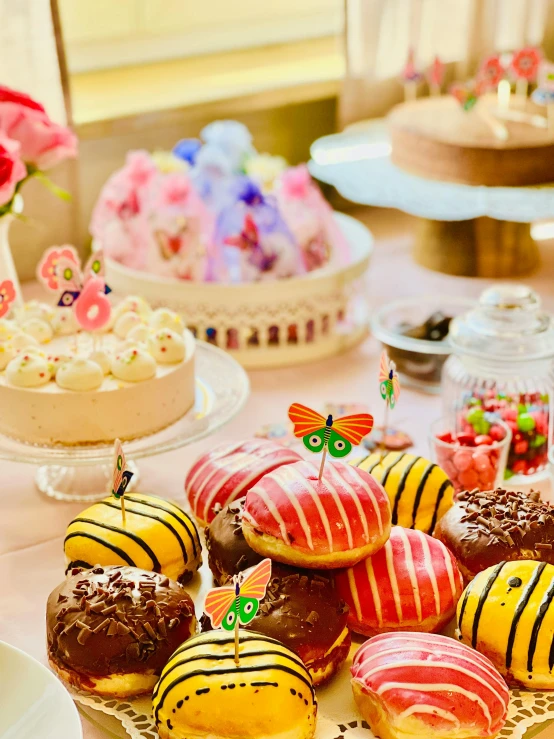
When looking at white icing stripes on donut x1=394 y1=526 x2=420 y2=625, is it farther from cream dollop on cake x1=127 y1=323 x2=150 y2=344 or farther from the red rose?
the red rose

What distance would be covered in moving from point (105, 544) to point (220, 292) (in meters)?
0.85

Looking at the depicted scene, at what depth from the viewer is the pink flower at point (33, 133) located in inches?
67.1

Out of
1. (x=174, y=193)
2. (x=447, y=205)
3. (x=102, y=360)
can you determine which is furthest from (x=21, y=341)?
(x=447, y=205)

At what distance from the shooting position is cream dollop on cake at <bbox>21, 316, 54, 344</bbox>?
5.28ft

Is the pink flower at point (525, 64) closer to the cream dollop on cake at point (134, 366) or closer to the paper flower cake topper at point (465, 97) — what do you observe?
the paper flower cake topper at point (465, 97)

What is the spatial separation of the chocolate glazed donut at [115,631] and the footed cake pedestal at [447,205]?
1.39 m

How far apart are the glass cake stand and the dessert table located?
34 mm

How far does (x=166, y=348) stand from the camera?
1549 millimetres

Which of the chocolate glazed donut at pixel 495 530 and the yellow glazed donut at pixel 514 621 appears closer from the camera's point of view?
the yellow glazed donut at pixel 514 621

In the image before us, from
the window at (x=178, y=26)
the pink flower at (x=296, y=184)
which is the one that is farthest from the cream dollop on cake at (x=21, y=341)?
the window at (x=178, y=26)

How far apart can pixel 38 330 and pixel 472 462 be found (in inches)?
27.9

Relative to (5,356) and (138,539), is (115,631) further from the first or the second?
(5,356)

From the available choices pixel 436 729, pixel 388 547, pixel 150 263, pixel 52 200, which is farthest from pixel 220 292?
pixel 436 729

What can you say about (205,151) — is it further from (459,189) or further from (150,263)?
(459,189)
